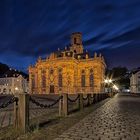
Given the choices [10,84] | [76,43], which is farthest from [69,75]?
[10,84]

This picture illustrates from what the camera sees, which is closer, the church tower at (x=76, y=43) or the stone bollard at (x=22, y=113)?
the stone bollard at (x=22, y=113)

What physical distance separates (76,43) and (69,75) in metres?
23.3

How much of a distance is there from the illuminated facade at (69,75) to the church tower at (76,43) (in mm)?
10360

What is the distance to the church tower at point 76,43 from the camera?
98188 mm

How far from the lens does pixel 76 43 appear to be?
325 ft

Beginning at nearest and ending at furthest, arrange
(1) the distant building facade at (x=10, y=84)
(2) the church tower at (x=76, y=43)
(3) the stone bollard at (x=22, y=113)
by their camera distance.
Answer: (3) the stone bollard at (x=22, y=113)
(2) the church tower at (x=76, y=43)
(1) the distant building facade at (x=10, y=84)

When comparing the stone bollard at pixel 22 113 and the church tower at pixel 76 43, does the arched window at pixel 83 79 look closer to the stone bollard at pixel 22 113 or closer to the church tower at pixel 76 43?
the church tower at pixel 76 43

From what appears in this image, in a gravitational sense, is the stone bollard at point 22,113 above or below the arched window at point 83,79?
below

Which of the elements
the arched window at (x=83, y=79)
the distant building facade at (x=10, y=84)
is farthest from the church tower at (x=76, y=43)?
the distant building facade at (x=10, y=84)

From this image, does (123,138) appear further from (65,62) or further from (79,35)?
(79,35)

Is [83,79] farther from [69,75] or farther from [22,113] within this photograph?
[22,113]

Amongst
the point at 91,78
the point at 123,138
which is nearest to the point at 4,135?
the point at 123,138

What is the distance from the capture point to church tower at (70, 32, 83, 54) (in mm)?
98188

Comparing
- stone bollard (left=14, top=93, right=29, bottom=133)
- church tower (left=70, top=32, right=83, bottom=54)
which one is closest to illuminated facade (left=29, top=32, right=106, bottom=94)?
church tower (left=70, top=32, right=83, bottom=54)
